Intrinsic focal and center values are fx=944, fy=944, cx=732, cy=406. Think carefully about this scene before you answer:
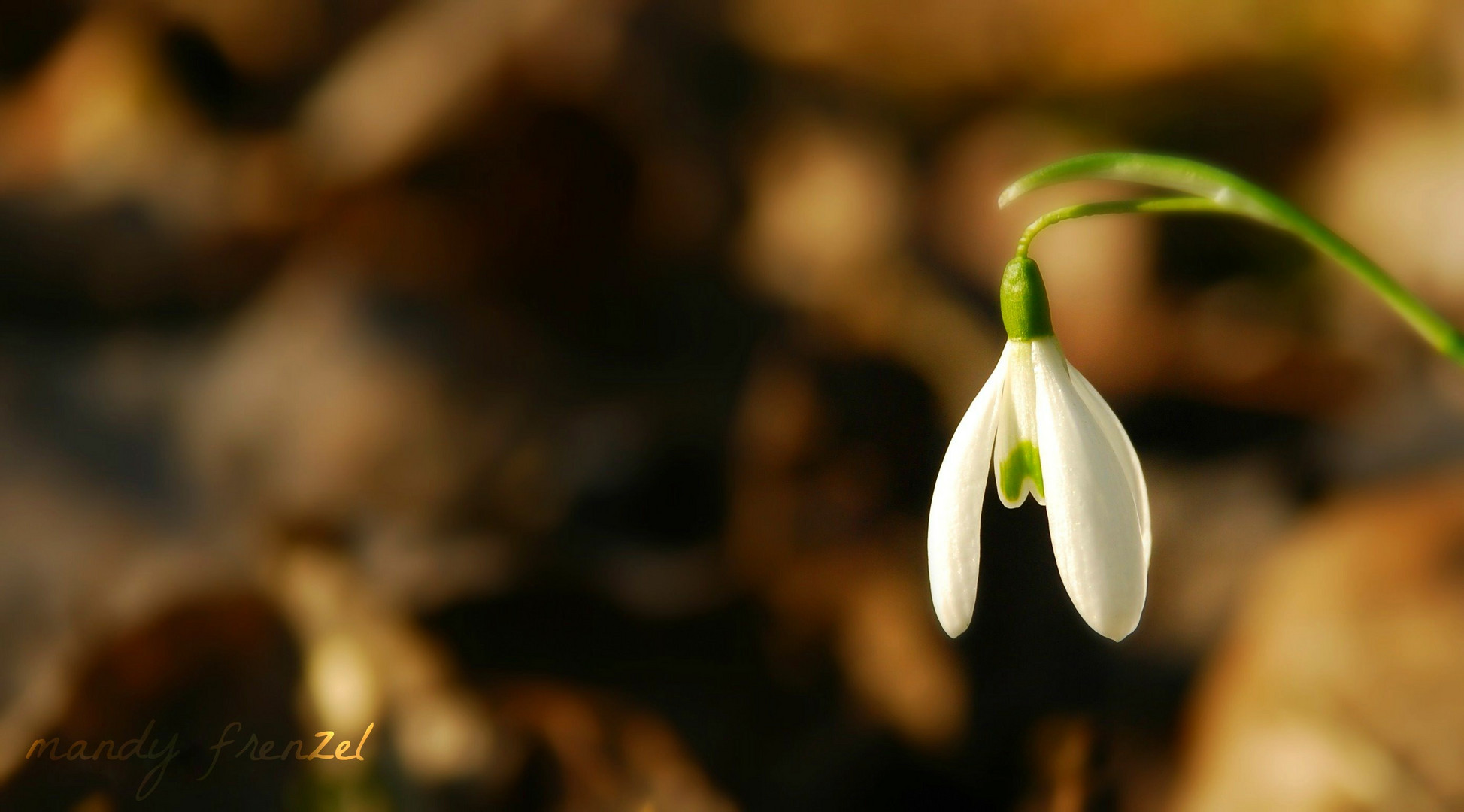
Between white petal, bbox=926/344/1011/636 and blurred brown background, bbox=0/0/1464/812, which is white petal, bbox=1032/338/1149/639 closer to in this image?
white petal, bbox=926/344/1011/636

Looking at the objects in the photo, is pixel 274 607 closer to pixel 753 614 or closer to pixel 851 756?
pixel 753 614

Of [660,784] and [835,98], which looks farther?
[835,98]

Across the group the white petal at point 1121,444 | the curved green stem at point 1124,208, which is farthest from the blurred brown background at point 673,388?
the curved green stem at point 1124,208

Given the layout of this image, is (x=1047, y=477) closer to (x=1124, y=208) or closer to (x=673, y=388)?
(x=1124, y=208)

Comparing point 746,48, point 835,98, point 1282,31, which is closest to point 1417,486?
point 1282,31

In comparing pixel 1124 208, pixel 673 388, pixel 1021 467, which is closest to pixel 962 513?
pixel 1021 467

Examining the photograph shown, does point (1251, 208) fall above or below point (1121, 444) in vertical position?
above
